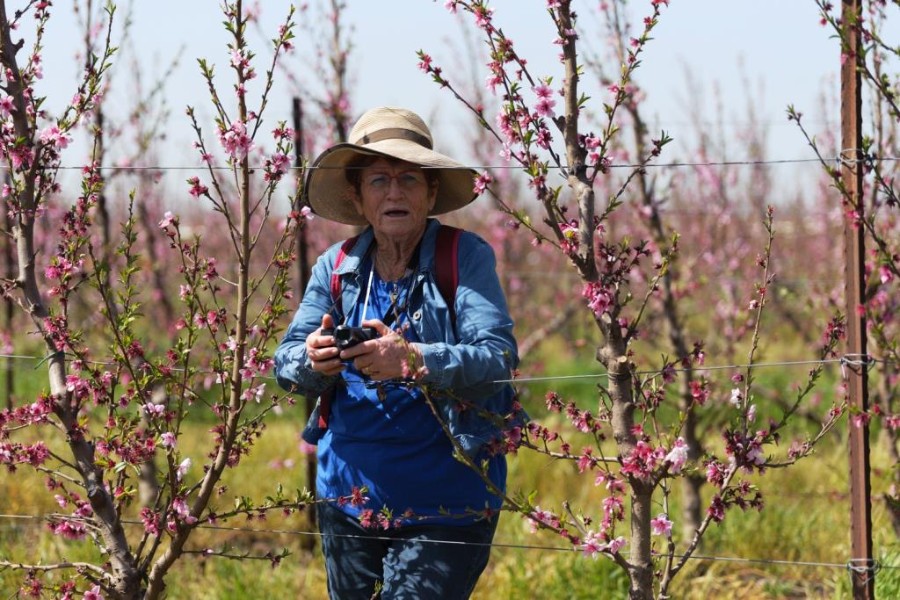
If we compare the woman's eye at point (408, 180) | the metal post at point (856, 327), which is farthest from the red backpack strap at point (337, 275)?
the metal post at point (856, 327)

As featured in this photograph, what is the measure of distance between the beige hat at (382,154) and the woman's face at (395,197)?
1.9 inches

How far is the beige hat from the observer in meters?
2.68

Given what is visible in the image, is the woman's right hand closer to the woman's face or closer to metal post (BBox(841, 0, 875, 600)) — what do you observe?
the woman's face

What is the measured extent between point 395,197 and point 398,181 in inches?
2.0

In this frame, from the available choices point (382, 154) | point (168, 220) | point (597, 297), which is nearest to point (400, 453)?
point (597, 297)

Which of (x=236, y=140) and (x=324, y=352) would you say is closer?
(x=324, y=352)

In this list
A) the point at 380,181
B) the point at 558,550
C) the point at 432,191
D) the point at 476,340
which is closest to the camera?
the point at 476,340

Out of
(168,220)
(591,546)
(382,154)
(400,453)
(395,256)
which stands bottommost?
(591,546)

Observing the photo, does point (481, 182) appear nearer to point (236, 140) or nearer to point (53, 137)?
point (236, 140)

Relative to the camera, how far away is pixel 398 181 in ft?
8.91

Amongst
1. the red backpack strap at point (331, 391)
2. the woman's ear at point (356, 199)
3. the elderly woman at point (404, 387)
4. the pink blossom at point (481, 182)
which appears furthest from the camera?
the woman's ear at point (356, 199)

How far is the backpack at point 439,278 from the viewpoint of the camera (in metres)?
2.63

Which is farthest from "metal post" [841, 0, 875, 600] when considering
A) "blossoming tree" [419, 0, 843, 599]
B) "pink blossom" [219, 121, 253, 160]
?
"pink blossom" [219, 121, 253, 160]

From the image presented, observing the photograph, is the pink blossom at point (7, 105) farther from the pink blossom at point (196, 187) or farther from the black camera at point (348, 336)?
the black camera at point (348, 336)
